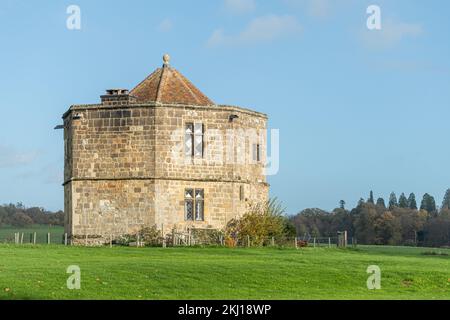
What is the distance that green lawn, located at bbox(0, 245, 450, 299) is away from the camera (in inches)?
1012

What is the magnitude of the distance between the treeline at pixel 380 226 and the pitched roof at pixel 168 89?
43.2 m

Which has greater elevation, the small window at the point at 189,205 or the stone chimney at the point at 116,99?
the stone chimney at the point at 116,99

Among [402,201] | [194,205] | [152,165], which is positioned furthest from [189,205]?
[402,201]

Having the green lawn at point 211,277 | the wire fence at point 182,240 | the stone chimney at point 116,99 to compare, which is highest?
the stone chimney at point 116,99

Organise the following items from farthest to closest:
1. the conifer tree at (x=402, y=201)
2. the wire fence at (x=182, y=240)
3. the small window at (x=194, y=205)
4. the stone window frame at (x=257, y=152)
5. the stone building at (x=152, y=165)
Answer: the conifer tree at (x=402, y=201) → the stone window frame at (x=257, y=152) → the small window at (x=194, y=205) → the stone building at (x=152, y=165) → the wire fence at (x=182, y=240)

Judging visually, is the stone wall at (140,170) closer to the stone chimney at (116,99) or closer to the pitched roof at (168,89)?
Result: the stone chimney at (116,99)

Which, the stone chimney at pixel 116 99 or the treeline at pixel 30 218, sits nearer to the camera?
the stone chimney at pixel 116 99

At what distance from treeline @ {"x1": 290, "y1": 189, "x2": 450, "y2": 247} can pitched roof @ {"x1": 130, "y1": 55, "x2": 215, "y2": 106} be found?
43.2 metres

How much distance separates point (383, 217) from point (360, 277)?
244ft

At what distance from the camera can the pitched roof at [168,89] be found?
155 ft

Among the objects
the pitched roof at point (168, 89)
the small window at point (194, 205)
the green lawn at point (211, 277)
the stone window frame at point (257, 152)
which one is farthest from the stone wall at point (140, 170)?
the green lawn at point (211, 277)

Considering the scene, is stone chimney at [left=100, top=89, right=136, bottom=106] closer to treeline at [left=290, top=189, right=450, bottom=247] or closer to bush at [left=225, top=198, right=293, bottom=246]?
bush at [left=225, top=198, right=293, bottom=246]

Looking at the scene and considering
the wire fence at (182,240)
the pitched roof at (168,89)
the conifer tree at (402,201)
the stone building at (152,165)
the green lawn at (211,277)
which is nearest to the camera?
the green lawn at (211,277)
